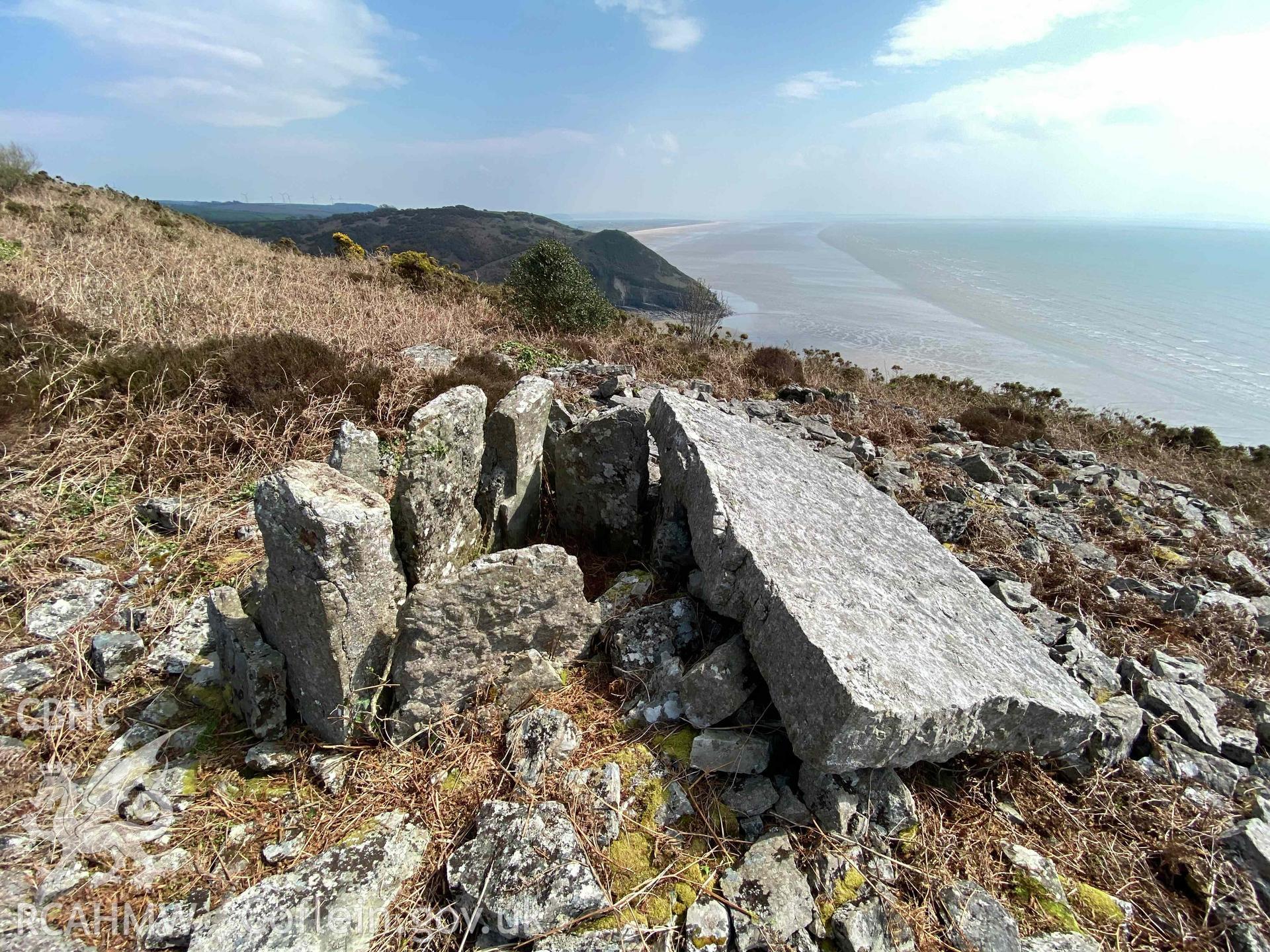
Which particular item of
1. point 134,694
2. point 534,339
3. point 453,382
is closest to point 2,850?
point 134,694

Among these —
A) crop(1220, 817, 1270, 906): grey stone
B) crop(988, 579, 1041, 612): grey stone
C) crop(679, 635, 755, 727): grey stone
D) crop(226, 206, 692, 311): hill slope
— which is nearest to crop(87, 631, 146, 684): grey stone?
crop(679, 635, 755, 727): grey stone

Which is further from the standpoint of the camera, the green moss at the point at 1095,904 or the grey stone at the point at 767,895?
the green moss at the point at 1095,904

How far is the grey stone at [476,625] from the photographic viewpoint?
246cm

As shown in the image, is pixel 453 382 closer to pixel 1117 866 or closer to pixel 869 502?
pixel 869 502

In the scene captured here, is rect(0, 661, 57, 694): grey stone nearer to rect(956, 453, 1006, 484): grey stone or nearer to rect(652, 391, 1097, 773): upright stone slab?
rect(652, 391, 1097, 773): upright stone slab

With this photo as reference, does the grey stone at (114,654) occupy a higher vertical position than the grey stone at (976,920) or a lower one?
higher

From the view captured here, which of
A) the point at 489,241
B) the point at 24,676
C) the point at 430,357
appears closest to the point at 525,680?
the point at 24,676

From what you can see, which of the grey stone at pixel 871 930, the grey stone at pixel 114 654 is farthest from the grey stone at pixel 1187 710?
the grey stone at pixel 114 654

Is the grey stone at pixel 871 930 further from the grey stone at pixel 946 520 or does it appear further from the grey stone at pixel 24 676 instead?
the grey stone at pixel 24 676

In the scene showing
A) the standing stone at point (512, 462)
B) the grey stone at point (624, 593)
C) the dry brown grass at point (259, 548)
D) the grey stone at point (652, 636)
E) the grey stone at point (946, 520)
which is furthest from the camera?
the grey stone at point (946, 520)

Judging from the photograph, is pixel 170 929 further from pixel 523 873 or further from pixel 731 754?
pixel 731 754

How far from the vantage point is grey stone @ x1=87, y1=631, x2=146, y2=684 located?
276 cm

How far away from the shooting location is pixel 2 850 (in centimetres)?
197

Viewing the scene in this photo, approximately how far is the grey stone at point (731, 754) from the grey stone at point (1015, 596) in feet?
6.97
